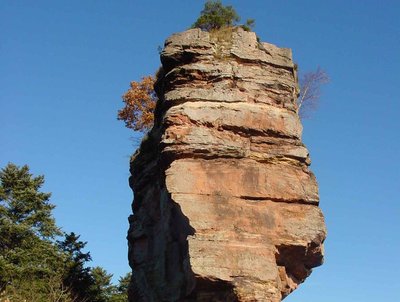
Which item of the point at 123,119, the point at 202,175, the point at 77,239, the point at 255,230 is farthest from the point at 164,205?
the point at 77,239

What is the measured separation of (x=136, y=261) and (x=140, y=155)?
3.27 m

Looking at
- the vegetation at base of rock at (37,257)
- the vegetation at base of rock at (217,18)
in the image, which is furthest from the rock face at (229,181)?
the vegetation at base of rock at (37,257)

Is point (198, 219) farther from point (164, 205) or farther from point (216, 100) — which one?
point (216, 100)

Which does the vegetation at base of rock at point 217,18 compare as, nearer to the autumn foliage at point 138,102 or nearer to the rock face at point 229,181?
the rock face at point 229,181

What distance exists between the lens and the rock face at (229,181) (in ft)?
42.6

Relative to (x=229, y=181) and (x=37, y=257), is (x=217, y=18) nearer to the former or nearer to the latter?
(x=229, y=181)

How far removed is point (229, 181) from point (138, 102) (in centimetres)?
1298

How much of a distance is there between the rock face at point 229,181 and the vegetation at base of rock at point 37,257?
841cm

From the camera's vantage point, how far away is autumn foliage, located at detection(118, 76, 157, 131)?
84.8 ft

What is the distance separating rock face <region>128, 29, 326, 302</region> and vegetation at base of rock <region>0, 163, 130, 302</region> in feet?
27.6

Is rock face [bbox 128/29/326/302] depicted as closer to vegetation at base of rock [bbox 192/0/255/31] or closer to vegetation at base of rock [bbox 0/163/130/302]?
vegetation at base of rock [bbox 192/0/255/31]

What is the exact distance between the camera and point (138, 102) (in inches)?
1034

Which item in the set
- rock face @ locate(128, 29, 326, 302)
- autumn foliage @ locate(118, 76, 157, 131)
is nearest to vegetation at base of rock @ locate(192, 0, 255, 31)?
rock face @ locate(128, 29, 326, 302)

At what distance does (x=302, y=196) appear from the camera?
14.4 metres
